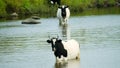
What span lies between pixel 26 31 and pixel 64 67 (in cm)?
1160

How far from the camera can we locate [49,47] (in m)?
20.3

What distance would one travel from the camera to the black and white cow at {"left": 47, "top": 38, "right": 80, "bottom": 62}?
54.0ft

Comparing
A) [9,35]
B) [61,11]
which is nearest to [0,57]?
[9,35]

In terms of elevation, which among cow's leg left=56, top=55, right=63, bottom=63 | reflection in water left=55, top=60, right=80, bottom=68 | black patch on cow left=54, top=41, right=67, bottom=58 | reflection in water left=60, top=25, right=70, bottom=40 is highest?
black patch on cow left=54, top=41, right=67, bottom=58

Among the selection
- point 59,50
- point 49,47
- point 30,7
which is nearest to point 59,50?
point 59,50

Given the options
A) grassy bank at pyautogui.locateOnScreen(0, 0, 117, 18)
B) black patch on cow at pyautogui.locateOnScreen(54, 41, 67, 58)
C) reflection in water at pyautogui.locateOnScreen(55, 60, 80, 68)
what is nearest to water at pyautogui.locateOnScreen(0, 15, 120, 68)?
reflection in water at pyautogui.locateOnScreen(55, 60, 80, 68)

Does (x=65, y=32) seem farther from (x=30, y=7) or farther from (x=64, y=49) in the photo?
(x=30, y=7)

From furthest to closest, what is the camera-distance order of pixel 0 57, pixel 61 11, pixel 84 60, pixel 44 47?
pixel 61 11
pixel 44 47
pixel 0 57
pixel 84 60

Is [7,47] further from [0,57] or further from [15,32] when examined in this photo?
[15,32]

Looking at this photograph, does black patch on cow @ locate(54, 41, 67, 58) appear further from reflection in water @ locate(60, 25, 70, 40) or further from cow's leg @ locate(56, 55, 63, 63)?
reflection in water @ locate(60, 25, 70, 40)

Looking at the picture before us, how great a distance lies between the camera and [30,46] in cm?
2091

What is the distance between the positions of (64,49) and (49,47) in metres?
3.67

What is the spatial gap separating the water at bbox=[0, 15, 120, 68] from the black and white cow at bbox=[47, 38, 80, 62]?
0.20m

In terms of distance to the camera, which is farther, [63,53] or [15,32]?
[15,32]
